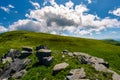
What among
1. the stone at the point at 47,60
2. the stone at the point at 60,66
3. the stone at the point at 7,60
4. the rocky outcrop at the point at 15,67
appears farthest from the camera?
the stone at the point at 7,60

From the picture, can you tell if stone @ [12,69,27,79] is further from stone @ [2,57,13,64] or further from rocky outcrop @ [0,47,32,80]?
stone @ [2,57,13,64]

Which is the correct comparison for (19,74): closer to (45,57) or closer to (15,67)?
(15,67)

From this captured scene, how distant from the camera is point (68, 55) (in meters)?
50.3

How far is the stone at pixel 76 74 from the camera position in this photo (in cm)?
3781

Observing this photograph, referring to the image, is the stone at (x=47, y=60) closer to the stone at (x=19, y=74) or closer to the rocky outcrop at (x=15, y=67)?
the stone at (x=19, y=74)

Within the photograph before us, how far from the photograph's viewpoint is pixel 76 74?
1519 inches

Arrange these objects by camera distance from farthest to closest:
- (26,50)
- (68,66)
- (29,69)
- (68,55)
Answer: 1. (26,50)
2. (68,55)
3. (29,69)
4. (68,66)

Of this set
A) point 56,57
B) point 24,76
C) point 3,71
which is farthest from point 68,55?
point 3,71

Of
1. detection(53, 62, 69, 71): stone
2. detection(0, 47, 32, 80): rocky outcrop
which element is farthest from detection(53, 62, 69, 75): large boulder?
detection(0, 47, 32, 80): rocky outcrop

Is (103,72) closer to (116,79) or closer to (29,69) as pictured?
(116,79)

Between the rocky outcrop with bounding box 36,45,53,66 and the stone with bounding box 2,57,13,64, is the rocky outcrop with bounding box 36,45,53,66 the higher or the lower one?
the higher one

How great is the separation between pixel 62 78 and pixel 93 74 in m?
5.74

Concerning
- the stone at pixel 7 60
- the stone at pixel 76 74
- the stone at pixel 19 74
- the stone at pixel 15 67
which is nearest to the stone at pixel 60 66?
the stone at pixel 76 74

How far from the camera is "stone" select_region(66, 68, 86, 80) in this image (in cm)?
3781
